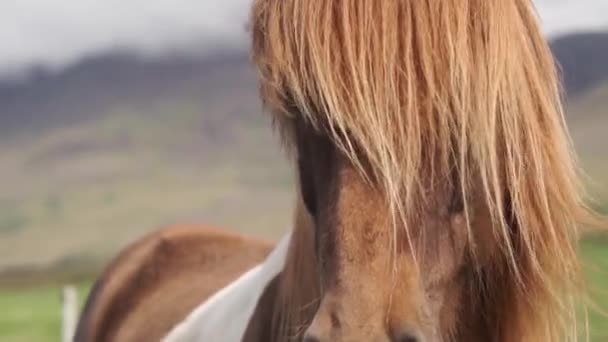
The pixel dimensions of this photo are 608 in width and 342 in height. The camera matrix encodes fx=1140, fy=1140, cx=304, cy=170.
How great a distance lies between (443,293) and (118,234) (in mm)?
62917

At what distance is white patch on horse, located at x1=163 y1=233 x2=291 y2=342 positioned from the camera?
97.3 inches

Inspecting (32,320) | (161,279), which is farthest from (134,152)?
(161,279)

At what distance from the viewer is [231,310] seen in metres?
2.69

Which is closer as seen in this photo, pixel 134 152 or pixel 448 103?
pixel 448 103

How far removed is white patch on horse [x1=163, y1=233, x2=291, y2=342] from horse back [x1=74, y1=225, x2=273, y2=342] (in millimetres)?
293

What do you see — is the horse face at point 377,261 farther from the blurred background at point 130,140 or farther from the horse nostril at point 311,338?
the blurred background at point 130,140

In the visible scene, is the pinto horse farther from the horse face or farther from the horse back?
the horse back

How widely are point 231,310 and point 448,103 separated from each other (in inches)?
40.7

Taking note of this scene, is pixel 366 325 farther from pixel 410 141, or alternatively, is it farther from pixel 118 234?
pixel 118 234

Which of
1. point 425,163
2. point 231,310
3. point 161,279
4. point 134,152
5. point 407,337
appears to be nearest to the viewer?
point 407,337

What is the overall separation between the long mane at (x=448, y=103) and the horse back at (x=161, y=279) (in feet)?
5.05

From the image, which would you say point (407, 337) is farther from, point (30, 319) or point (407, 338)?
point (30, 319)

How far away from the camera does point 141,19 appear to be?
96.1 meters

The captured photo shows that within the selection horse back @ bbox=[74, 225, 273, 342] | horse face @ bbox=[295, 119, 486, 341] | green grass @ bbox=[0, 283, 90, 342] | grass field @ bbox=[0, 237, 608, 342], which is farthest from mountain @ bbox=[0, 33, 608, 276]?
horse face @ bbox=[295, 119, 486, 341]
